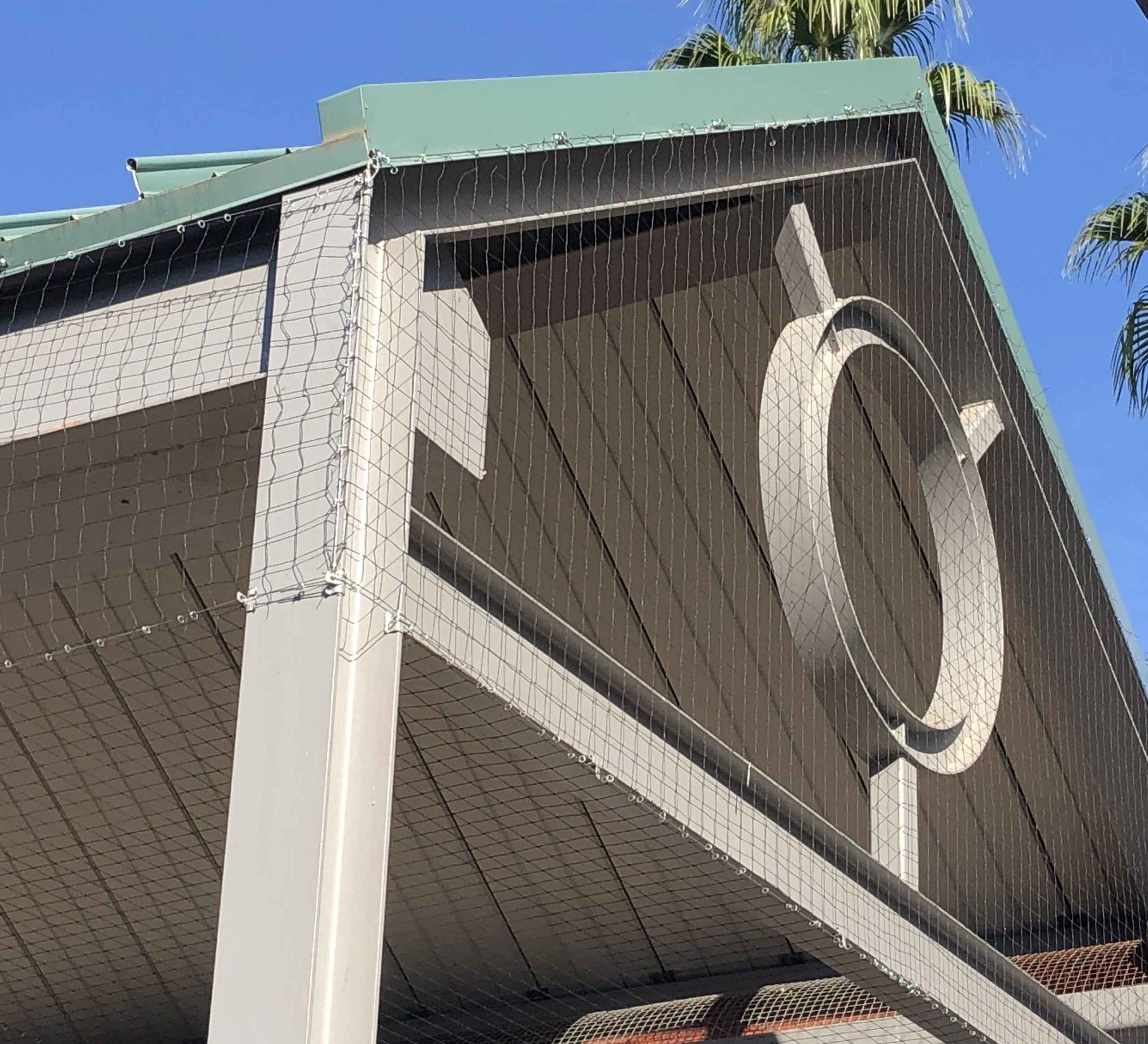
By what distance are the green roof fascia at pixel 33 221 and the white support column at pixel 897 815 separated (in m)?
3.01

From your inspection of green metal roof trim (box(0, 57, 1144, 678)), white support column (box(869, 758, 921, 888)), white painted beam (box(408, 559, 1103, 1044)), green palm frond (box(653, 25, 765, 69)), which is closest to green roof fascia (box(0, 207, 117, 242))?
green metal roof trim (box(0, 57, 1144, 678))

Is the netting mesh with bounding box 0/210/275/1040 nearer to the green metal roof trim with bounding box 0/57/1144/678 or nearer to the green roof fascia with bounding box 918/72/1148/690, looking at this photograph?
the green metal roof trim with bounding box 0/57/1144/678

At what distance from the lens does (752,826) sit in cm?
448

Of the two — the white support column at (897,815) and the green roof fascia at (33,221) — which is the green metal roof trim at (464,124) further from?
the white support column at (897,815)

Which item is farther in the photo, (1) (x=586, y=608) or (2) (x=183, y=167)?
(1) (x=586, y=608)

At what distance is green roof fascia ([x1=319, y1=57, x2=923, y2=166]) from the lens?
330 centimetres

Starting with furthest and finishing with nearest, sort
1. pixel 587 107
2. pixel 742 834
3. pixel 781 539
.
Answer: pixel 781 539 < pixel 742 834 < pixel 587 107

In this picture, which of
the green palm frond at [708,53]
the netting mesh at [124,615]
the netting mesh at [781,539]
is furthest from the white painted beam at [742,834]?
the green palm frond at [708,53]

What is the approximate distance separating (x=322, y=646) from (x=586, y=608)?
2.79 meters

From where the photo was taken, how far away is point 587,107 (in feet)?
12.6

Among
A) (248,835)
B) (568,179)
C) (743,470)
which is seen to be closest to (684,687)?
(743,470)

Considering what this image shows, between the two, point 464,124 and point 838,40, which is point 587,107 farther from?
point 838,40

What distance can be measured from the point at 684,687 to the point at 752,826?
1.57 meters

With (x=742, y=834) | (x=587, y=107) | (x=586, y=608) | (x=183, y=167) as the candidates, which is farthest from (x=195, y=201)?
(x=586, y=608)
